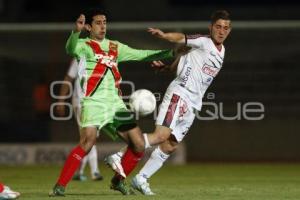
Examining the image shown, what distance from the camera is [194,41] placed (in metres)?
10.8

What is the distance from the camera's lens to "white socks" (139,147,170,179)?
35.1ft

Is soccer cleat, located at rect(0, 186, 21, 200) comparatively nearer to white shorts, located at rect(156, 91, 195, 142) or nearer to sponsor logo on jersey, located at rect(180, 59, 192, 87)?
white shorts, located at rect(156, 91, 195, 142)

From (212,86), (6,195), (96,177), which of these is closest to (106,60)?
(6,195)

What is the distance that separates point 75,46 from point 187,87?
154cm

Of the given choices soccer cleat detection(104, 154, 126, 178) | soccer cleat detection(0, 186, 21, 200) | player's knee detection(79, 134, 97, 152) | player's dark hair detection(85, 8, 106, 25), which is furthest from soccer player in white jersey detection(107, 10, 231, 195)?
soccer cleat detection(0, 186, 21, 200)

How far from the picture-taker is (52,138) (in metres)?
18.2

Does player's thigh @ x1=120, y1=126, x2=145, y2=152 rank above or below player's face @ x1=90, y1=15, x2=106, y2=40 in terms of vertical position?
below

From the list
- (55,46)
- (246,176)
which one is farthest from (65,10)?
(246,176)

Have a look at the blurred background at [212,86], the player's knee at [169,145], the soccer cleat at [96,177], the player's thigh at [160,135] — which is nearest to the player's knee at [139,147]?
the player's thigh at [160,135]

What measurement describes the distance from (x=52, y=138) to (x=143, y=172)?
769 cm

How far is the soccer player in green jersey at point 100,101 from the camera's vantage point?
10195 mm

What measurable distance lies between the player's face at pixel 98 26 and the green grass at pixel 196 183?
1.78 metres

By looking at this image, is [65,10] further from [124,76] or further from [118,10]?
[124,76]

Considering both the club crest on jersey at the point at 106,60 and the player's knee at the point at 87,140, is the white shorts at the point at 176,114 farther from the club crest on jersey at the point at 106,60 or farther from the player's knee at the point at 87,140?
the player's knee at the point at 87,140
